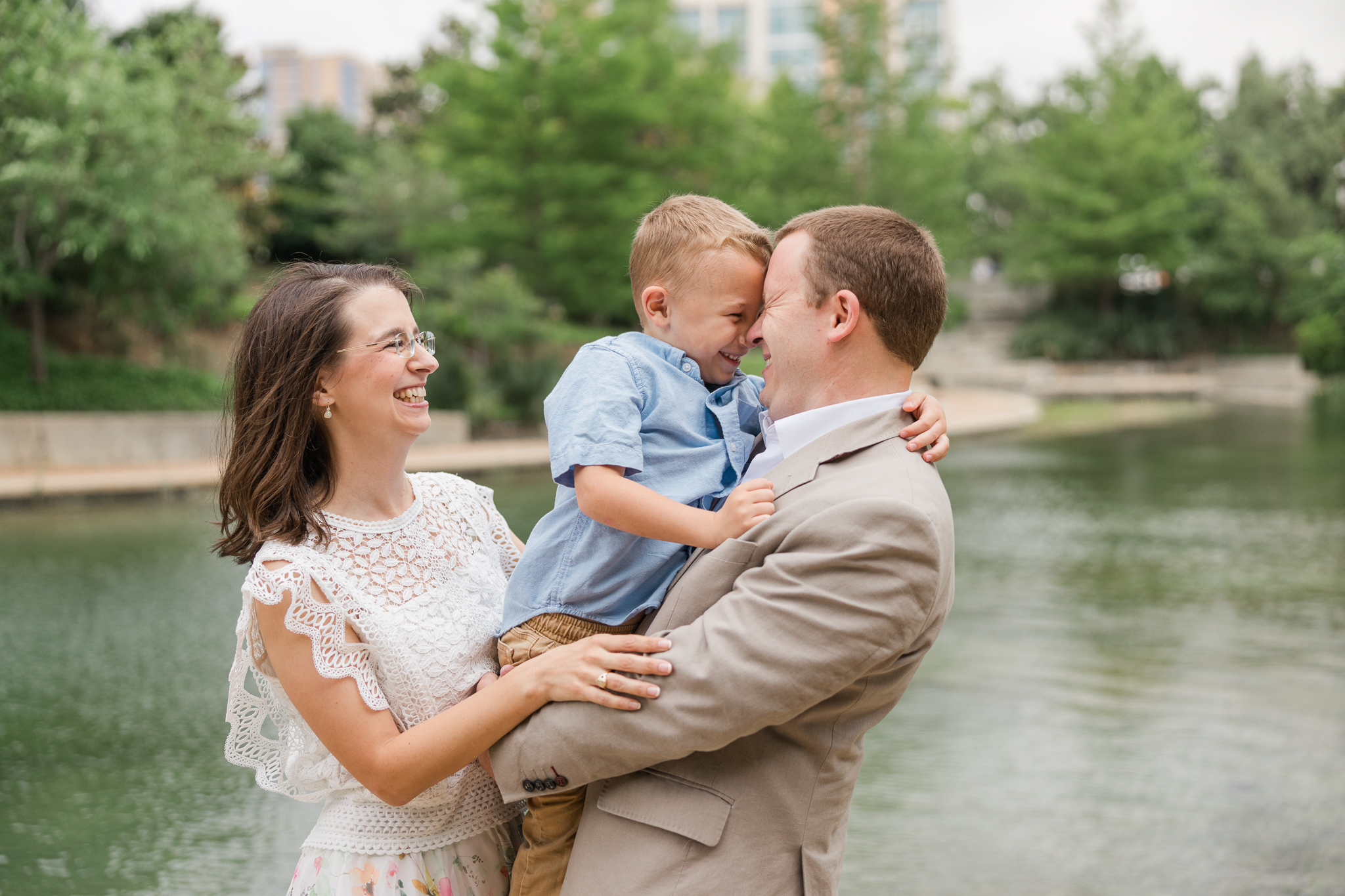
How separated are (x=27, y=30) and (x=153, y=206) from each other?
105 inches

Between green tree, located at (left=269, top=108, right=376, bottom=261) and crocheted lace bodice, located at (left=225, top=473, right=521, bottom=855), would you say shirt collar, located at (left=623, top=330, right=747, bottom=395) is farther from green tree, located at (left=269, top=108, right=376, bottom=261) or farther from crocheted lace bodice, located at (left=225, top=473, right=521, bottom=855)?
green tree, located at (left=269, top=108, right=376, bottom=261)

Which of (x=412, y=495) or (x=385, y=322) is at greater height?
(x=385, y=322)

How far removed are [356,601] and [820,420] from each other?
2.80 ft

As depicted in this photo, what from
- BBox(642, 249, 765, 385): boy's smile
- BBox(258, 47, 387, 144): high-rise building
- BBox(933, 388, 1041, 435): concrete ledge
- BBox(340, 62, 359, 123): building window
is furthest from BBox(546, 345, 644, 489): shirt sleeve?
BBox(340, 62, 359, 123): building window

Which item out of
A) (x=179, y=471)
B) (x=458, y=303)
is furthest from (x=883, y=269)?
(x=458, y=303)

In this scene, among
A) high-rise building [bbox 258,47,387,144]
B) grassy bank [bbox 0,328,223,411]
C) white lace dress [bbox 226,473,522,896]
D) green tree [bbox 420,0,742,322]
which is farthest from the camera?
high-rise building [bbox 258,47,387,144]

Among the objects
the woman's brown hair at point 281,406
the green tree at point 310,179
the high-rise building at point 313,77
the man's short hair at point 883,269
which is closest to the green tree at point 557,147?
the green tree at point 310,179

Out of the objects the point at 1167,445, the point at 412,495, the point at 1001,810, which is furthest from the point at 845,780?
the point at 1167,445

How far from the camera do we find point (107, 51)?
16.7 meters

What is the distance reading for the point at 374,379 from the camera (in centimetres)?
213

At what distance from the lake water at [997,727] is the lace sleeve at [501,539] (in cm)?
Result: 269

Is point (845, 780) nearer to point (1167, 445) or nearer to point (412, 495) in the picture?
point (412, 495)

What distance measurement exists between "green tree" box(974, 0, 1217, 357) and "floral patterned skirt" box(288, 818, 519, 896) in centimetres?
4067

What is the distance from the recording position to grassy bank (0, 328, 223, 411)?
57.7 ft
